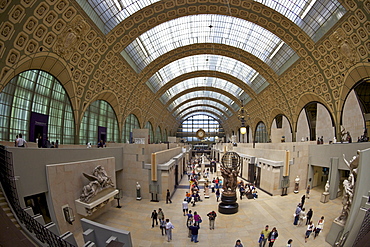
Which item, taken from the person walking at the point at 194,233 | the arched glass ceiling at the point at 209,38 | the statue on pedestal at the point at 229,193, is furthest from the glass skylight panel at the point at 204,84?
the person walking at the point at 194,233

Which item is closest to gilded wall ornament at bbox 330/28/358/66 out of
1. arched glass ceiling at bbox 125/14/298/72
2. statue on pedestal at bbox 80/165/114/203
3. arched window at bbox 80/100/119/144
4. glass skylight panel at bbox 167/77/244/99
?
arched glass ceiling at bbox 125/14/298/72

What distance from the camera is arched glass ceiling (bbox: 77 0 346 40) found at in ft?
54.2

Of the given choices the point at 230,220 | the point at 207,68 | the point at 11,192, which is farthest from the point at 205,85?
the point at 11,192

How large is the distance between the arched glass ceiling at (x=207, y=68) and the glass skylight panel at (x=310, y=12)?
1464 centimetres

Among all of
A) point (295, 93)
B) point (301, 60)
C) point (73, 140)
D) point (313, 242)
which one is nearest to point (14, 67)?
point (73, 140)

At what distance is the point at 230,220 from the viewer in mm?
12227

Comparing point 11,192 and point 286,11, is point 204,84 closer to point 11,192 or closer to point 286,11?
point 286,11

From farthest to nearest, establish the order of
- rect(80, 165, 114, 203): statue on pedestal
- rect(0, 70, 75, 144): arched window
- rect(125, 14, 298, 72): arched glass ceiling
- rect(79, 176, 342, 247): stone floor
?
rect(125, 14, 298, 72): arched glass ceiling < rect(0, 70, 75, 144): arched window < rect(80, 165, 114, 203): statue on pedestal < rect(79, 176, 342, 247): stone floor

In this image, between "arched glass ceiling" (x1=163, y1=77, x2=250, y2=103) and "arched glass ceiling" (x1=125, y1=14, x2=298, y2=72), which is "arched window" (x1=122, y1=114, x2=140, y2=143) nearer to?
"arched glass ceiling" (x1=125, y1=14, x2=298, y2=72)

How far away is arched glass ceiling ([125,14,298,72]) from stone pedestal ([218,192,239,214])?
1894 cm

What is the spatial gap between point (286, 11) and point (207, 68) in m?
19.9

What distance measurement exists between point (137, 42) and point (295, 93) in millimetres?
20725

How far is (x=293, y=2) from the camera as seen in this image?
19.4 m

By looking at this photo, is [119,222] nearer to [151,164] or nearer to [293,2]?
[151,164]
